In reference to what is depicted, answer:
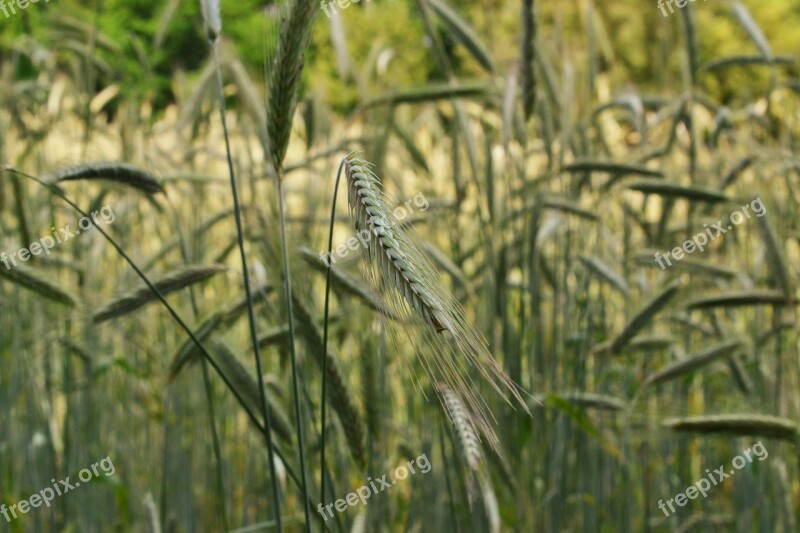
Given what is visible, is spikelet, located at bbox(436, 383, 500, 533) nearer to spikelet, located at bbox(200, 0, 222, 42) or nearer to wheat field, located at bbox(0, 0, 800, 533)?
wheat field, located at bbox(0, 0, 800, 533)

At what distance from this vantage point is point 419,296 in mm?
790

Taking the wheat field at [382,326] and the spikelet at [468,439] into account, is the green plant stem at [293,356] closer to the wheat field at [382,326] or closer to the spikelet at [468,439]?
the wheat field at [382,326]

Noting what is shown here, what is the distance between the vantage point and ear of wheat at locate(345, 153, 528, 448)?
79 cm

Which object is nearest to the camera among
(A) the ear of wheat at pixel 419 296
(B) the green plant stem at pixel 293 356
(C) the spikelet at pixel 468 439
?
(A) the ear of wheat at pixel 419 296

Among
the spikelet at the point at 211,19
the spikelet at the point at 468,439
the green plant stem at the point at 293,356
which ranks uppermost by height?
the spikelet at the point at 211,19

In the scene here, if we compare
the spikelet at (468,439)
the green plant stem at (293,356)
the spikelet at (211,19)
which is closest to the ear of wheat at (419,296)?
the spikelet at (468,439)

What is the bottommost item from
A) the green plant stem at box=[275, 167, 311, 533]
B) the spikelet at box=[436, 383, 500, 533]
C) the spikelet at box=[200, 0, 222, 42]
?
the spikelet at box=[436, 383, 500, 533]

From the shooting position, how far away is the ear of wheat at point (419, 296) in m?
0.79

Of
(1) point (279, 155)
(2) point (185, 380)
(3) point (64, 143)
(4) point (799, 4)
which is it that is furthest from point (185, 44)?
(1) point (279, 155)

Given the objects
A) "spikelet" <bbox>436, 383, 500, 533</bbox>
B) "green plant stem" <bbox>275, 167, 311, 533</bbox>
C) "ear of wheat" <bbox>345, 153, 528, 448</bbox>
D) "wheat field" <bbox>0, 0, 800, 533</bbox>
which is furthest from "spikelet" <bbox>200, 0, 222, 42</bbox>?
"spikelet" <bbox>436, 383, 500, 533</bbox>

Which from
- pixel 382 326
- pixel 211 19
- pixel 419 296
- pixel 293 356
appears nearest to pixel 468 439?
pixel 419 296

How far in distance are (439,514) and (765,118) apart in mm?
1964

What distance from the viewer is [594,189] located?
319cm

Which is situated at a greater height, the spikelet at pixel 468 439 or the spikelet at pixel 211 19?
the spikelet at pixel 211 19
